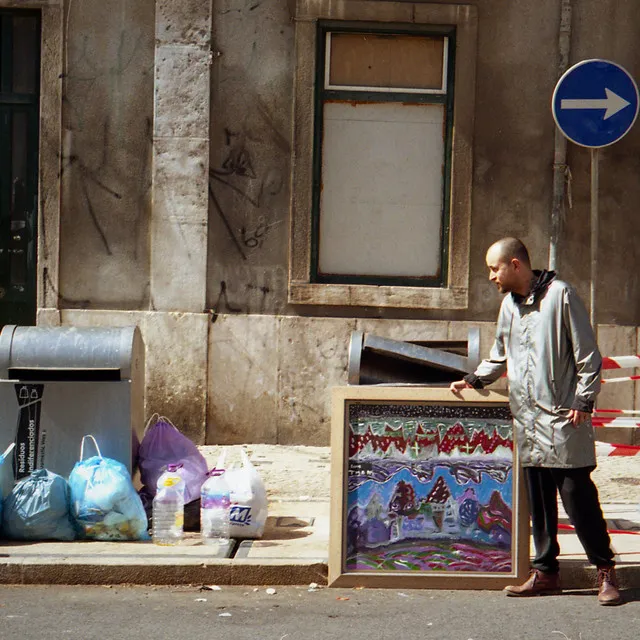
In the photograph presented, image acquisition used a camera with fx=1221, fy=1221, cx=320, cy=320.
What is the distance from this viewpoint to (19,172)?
10195mm

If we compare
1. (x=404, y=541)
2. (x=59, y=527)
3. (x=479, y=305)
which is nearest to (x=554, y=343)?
(x=404, y=541)

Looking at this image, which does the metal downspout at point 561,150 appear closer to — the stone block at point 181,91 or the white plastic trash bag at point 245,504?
the stone block at point 181,91

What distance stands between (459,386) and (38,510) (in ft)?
7.71

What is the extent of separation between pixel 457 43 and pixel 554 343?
4813 mm

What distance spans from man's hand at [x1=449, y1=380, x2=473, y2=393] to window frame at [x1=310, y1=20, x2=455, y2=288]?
4080 mm

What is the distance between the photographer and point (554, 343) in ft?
18.9

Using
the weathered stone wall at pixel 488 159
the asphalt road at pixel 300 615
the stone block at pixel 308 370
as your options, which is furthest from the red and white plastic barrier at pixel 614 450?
the stone block at pixel 308 370

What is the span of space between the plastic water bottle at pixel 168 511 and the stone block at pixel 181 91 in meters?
3.98

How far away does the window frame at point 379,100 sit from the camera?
998 centimetres

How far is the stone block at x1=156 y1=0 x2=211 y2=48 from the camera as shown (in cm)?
988

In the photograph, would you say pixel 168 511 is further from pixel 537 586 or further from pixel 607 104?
pixel 607 104

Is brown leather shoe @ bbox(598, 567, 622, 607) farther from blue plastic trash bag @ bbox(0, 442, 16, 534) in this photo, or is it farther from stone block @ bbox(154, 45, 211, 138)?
stone block @ bbox(154, 45, 211, 138)

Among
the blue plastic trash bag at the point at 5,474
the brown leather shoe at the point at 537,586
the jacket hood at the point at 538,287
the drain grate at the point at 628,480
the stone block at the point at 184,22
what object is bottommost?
the brown leather shoe at the point at 537,586

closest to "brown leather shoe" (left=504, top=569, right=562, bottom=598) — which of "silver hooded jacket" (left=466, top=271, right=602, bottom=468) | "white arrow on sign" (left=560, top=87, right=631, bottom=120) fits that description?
"silver hooded jacket" (left=466, top=271, right=602, bottom=468)
